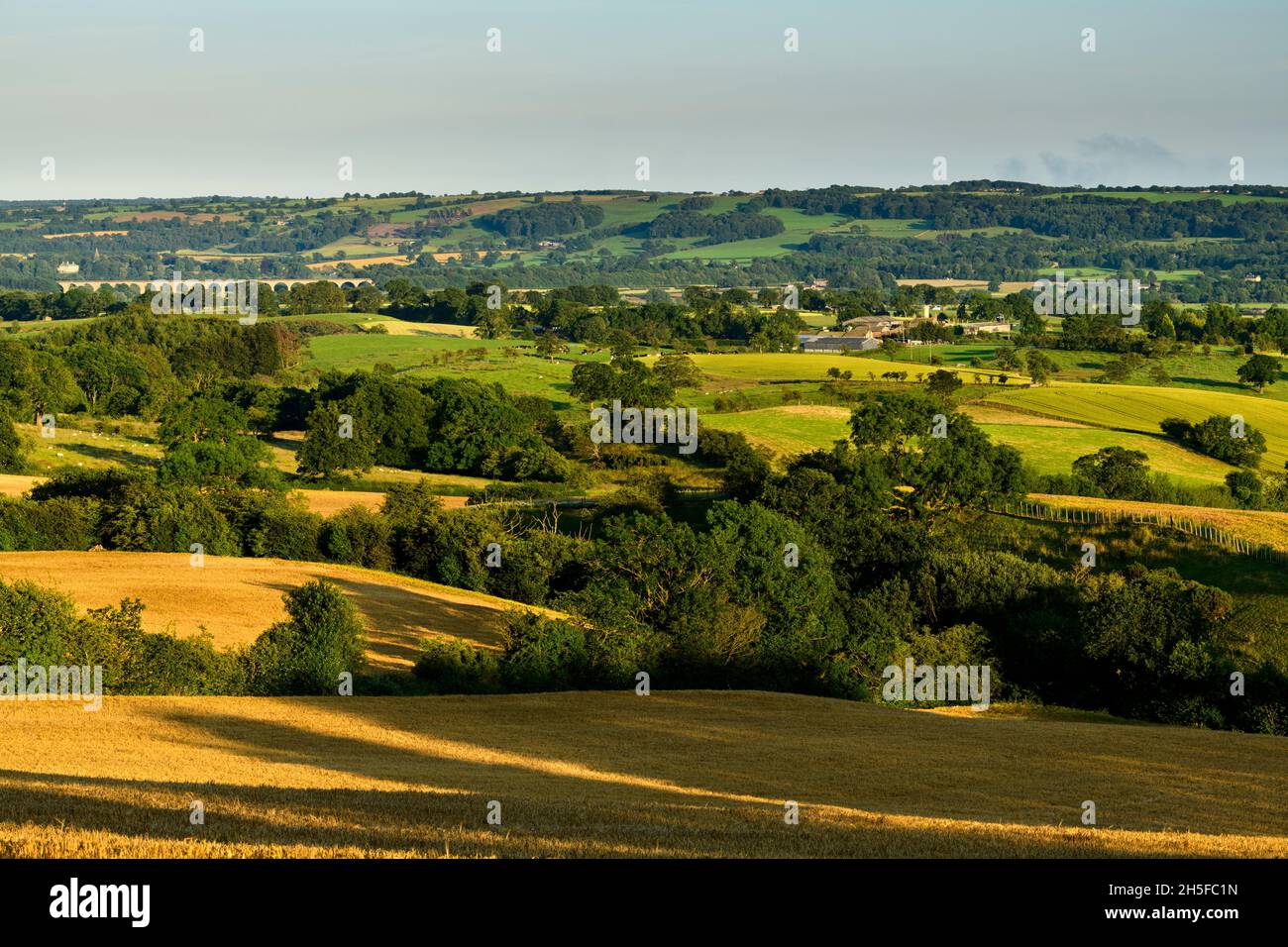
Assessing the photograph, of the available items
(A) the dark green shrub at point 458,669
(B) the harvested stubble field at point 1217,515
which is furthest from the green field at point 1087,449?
(A) the dark green shrub at point 458,669

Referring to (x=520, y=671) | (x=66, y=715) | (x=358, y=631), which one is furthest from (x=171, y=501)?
(x=66, y=715)

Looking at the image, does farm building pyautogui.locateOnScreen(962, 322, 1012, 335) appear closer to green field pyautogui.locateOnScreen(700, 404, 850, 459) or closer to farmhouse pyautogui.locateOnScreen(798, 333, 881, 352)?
farmhouse pyautogui.locateOnScreen(798, 333, 881, 352)

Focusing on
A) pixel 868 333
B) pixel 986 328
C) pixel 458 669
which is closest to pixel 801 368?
pixel 868 333

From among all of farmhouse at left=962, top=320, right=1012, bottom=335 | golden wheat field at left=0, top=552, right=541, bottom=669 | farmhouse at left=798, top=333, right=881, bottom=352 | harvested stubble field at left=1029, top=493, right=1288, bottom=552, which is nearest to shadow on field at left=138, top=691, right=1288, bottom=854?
golden wheat field at left=0, top=552, right=541, bottom=669

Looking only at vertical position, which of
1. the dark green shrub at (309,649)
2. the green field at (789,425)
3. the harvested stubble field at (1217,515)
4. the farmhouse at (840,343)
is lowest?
the harvested stubble field at (1217,515)

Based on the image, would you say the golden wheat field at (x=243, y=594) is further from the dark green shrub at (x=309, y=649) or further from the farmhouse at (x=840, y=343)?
the farmhouse at (x=840, y=343)

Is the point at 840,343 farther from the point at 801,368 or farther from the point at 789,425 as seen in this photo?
the point at 789,425
